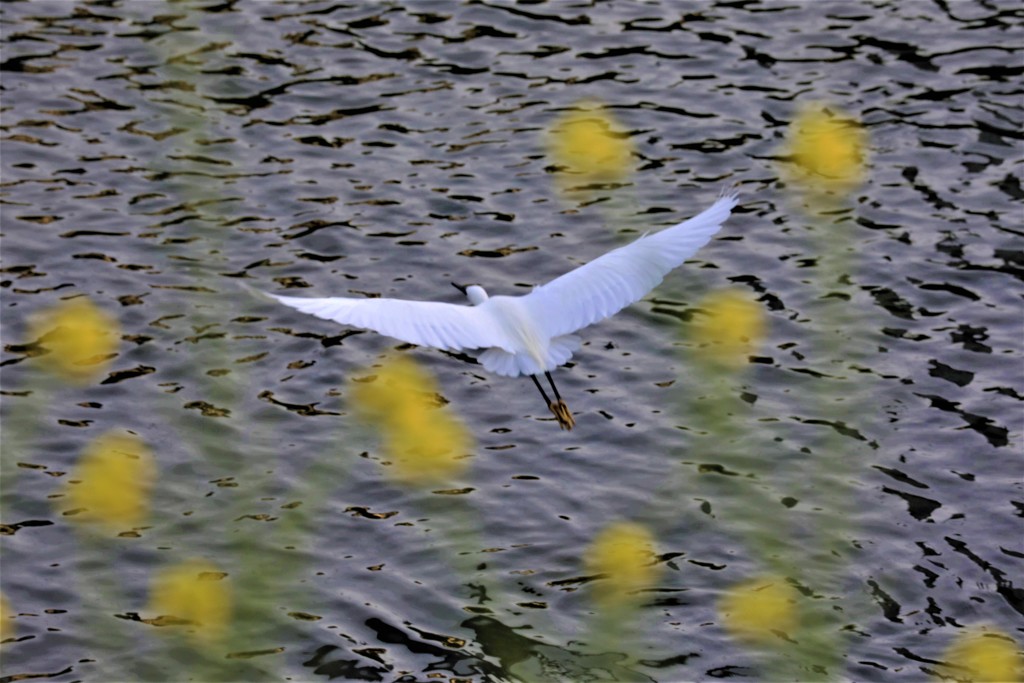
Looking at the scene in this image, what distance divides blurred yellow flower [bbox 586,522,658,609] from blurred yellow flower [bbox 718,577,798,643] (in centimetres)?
38

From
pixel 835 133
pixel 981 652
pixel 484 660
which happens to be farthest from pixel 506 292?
pixel 981 652

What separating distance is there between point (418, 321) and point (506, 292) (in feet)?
11.9

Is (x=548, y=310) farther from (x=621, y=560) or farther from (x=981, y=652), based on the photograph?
(x=981, y=652)

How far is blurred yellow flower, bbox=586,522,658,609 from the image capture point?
6.45 m

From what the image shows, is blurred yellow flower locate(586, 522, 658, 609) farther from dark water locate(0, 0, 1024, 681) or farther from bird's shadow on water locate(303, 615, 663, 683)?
bird's shadow on water locate(303, 615, 663, 683)

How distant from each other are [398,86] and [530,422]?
368cm

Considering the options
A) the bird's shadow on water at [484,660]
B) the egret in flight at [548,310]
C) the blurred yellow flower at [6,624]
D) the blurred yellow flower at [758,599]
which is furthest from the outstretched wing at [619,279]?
the blurred yellow flower at [6,624]

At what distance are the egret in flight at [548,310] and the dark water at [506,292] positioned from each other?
2.31ft

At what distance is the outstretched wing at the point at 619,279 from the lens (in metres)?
5.70

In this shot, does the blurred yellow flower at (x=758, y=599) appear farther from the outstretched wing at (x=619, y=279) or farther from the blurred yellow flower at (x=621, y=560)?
the outstretched wing at (x=619, y=279)

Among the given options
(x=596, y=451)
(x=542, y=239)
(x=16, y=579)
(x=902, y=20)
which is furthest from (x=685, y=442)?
(x=902, y=20)

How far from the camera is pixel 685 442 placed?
787 cm

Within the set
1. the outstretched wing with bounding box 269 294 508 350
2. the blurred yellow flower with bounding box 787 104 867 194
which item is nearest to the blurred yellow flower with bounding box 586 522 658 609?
the outstretched wing with bounding box 269 294 508 350

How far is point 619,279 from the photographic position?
5.78 metres
